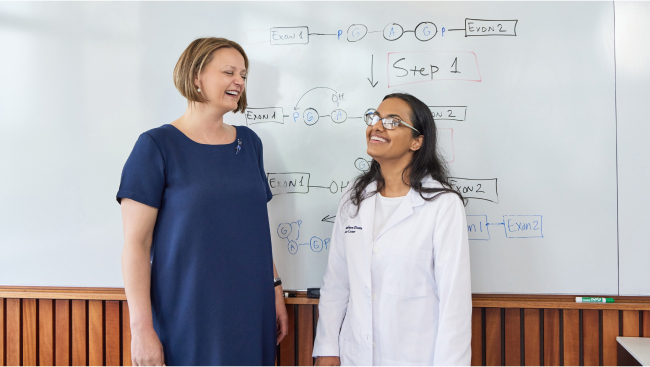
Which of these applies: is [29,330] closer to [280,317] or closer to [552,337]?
[280,317]

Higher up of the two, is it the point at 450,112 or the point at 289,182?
the point at 450,112

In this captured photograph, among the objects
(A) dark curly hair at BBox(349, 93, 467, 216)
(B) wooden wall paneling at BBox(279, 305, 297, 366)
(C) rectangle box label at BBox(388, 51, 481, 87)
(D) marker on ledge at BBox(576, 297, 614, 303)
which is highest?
(C) rectangle box label at BBox(388, 51, 481, 87)

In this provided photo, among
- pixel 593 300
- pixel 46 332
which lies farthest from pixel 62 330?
pixel 593 300

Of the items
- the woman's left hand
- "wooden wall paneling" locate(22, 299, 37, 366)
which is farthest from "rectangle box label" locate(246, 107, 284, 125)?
"wooden wall paneling" locate(22, 299, 37, 366)

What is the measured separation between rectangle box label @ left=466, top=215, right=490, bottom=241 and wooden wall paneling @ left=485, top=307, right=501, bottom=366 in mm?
311

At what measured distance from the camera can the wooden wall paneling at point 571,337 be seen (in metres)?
1.49

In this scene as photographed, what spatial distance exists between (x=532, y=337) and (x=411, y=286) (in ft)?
2.41

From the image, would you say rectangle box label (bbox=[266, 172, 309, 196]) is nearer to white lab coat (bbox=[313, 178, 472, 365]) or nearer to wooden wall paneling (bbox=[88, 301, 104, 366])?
white lab coat (bbox=[313, 178, 472, 365])

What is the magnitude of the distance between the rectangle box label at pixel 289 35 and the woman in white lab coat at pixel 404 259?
524 millimetres

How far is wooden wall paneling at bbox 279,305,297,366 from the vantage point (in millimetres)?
1601

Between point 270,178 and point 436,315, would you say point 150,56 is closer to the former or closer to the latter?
point 270,178

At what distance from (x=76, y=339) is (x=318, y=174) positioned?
1346 millimetres

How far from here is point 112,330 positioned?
1.65 metres

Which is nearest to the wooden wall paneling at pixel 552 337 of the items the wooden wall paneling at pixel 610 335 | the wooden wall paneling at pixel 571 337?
the wooden wall paneling at pixel 571 337
